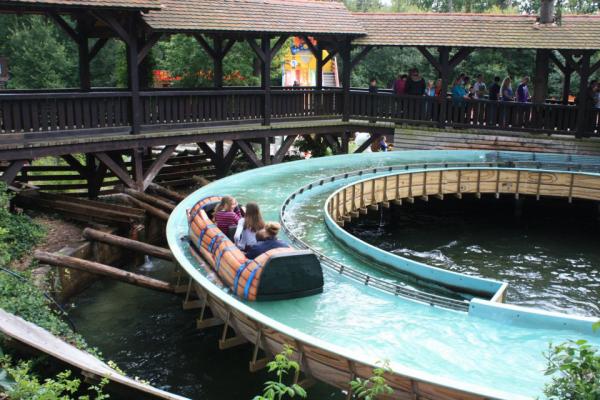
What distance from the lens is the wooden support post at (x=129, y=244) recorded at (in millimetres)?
11930

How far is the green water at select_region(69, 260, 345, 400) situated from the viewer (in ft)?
31.5

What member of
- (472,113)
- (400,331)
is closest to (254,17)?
(472,113)

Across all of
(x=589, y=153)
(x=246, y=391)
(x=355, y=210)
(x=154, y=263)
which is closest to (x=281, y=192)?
(x=355, y=210)

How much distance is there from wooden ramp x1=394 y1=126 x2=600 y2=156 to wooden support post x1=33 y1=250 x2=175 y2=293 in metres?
11.2

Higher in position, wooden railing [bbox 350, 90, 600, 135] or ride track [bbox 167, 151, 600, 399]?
wooden railing [bbox 350, 90, 600, 135]

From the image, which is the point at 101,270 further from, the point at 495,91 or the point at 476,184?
the point at 495,91

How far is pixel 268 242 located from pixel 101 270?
3.85 metres

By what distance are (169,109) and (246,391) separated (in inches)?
356

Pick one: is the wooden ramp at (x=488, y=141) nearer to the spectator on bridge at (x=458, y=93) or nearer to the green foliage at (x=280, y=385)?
the spectator on bridge at (x=458, y=93)

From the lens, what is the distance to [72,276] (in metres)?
12.7

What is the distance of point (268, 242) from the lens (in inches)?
350

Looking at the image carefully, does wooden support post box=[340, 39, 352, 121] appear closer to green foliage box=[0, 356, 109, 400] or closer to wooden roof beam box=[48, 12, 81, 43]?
wooden roof beam box=[48, 12, 81, 43]

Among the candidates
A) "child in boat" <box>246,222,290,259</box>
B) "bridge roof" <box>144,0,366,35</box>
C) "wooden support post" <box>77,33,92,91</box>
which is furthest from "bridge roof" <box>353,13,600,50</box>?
"child in boat" <box>246,222,290,259</box>

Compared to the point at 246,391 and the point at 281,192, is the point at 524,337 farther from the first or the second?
the point at 281,192
